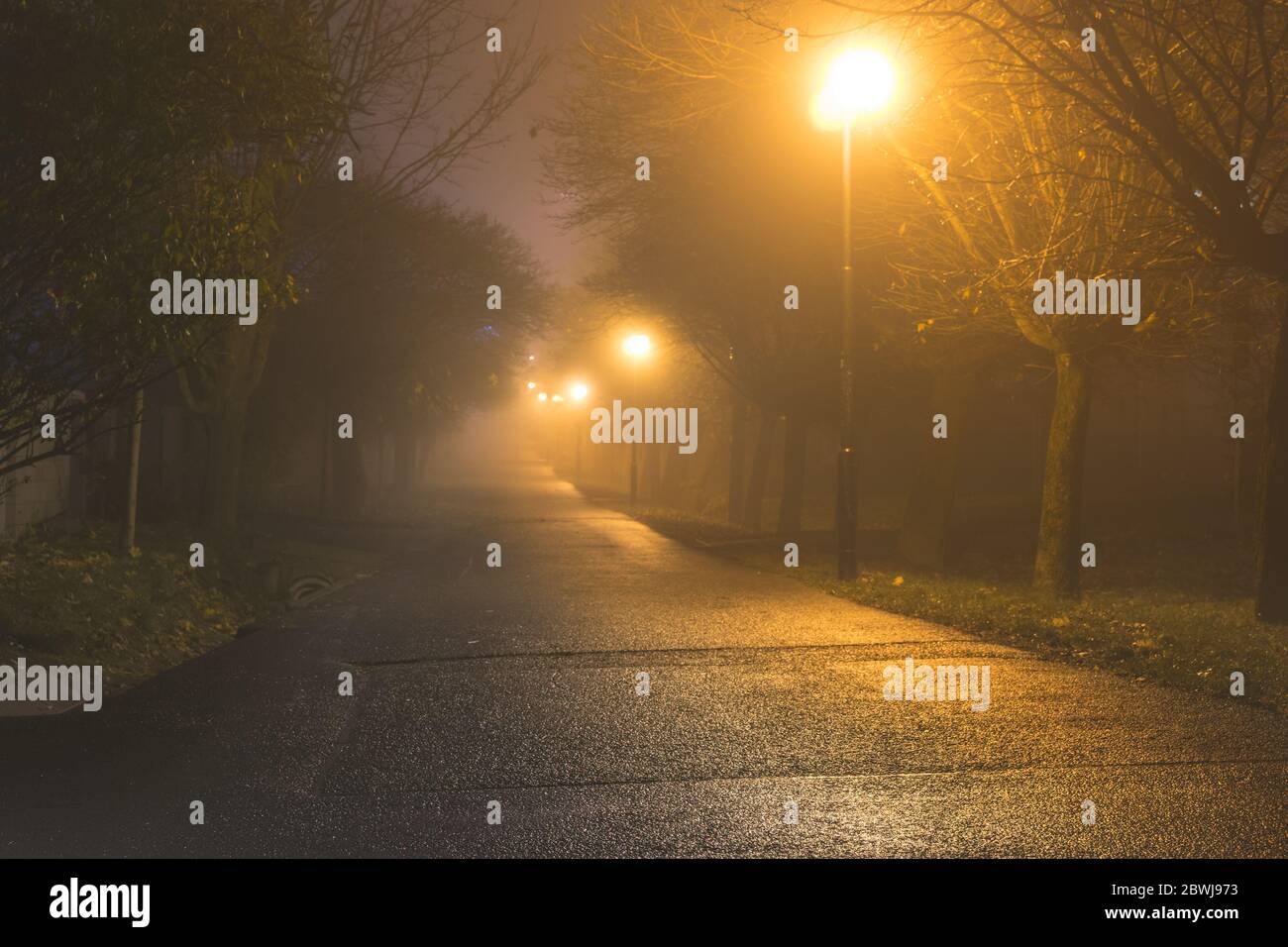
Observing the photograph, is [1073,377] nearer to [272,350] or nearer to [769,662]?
[769,662]

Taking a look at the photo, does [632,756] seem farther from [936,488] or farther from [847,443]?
[936,488]

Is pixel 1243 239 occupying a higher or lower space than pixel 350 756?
higher

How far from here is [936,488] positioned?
23328 mm

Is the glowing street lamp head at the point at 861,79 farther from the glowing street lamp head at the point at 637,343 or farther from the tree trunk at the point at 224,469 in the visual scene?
the glowing street lamp head at the point at 637,343

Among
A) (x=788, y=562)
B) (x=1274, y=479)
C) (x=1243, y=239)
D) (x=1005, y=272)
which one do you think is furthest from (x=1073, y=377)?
(x=788, y=562)

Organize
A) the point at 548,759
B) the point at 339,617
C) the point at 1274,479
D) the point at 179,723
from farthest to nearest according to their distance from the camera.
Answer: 1. the point at 339,617
2. the point at 1274,479
3. the point at 179,723
4. the point at 548,759

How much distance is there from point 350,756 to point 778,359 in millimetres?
21465

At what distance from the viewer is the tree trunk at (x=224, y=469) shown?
20188mm

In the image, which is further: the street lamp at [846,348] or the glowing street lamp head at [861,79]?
the street lamp at [846,348]

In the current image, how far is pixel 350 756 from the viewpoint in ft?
24.5

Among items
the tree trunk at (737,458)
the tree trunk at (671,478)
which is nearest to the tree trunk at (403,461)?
the tree trunk at (671,478)

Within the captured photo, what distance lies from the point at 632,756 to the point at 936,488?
55.3 ft

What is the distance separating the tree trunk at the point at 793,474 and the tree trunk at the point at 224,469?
1311cm

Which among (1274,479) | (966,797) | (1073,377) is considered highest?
(1073,377)
